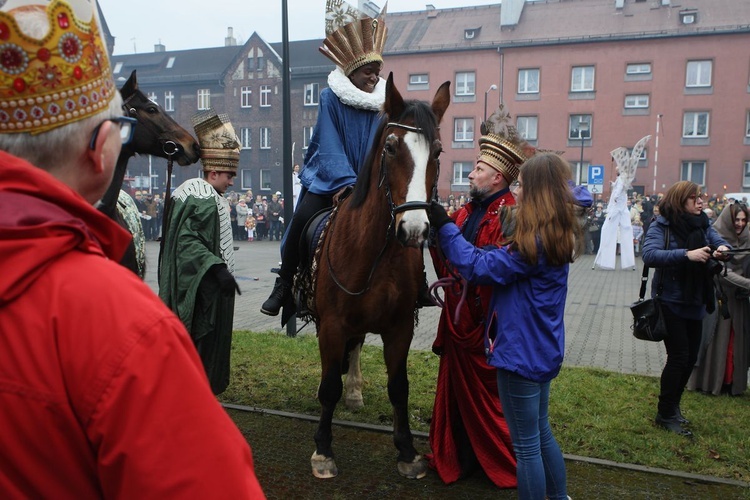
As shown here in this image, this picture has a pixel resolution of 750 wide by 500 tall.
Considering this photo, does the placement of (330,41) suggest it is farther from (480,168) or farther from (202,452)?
(202,452)

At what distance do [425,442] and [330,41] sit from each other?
135 inches

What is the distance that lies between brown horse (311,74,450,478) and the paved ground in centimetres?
404

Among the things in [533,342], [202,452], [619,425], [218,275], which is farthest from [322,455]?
[202,452]

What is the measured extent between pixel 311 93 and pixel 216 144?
47269mm

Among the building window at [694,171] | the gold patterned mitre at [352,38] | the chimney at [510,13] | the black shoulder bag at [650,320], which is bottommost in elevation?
the black shoulder bag at [650,320]

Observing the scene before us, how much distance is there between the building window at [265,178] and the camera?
5191cm

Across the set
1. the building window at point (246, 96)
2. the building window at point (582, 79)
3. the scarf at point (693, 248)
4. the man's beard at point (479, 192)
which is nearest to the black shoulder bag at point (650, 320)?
the scarf at point (693, 248)

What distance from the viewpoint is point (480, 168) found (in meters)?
4.07

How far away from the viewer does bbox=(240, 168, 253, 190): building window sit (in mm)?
52500

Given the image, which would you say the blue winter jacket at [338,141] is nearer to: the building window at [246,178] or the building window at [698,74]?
the building window at [698,74]

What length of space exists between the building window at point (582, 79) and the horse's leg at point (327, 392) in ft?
145

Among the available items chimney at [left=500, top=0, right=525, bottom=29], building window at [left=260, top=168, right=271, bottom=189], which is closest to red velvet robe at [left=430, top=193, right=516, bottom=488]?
chimney at [left=500, top=0, right=525, bottom=29]

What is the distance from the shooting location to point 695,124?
42.2 metres

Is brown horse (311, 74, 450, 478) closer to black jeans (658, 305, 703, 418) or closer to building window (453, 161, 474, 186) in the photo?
black jeans (658, 305, 703, 418)
